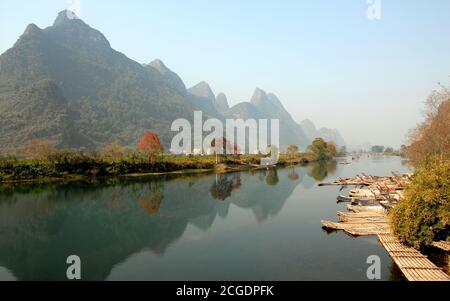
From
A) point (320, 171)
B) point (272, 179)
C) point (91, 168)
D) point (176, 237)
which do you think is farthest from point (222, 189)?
point (320, 171)

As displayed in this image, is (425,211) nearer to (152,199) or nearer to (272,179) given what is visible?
(152,199)

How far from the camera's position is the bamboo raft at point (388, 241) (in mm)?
14734

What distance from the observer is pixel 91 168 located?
200ft

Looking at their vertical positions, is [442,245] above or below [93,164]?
below

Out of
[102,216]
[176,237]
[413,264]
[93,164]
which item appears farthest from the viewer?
[93,164]

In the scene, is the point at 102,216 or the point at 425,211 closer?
the point at 425,211

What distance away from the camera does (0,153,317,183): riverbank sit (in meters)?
53.1

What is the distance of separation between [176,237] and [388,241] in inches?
530

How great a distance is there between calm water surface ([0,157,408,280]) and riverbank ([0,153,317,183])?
850 centimetres

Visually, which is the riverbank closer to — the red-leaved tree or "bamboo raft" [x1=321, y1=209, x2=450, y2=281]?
the red-leaved tree

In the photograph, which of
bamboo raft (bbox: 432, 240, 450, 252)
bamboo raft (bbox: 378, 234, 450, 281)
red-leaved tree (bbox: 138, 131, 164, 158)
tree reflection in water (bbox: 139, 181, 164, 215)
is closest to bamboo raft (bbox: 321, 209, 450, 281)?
bamboo raft (bbox: 378, 234, 450, 281)
